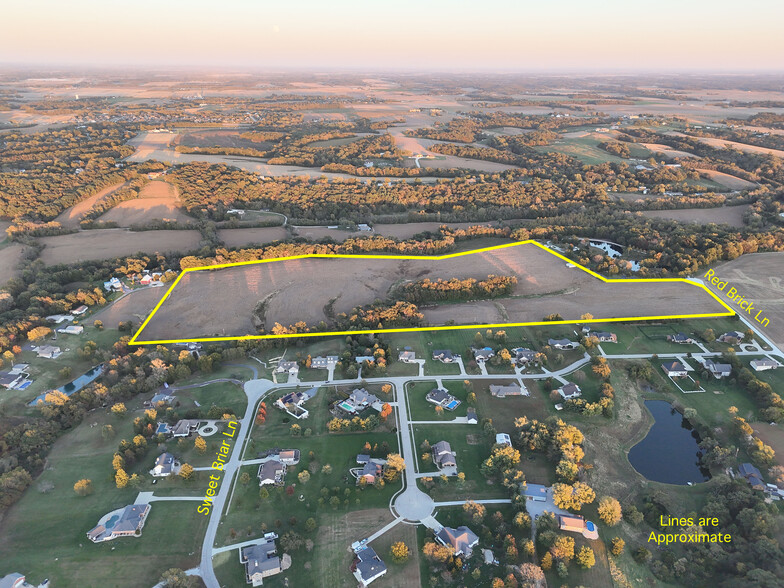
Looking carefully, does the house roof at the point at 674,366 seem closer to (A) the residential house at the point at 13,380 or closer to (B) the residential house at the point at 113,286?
(A) the residential house at the point at 13,380

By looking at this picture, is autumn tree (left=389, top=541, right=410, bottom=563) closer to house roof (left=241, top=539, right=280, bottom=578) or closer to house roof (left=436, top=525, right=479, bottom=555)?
house roof (left=436, top=525, right=479, bottom=555)

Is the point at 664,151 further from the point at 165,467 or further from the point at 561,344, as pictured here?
the point at 165,467

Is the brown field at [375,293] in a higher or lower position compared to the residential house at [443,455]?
higher

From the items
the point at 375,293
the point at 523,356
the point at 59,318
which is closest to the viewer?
the point at 523,356

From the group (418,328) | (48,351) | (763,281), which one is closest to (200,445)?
(48,351)

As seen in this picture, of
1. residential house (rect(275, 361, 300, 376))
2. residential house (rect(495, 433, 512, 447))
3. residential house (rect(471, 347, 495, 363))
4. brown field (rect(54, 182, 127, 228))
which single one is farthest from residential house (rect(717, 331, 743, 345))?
brown field (rect(54, 182, 127, 228))

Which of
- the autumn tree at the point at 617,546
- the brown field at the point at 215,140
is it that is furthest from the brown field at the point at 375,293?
the brown field at the point at 215,140
